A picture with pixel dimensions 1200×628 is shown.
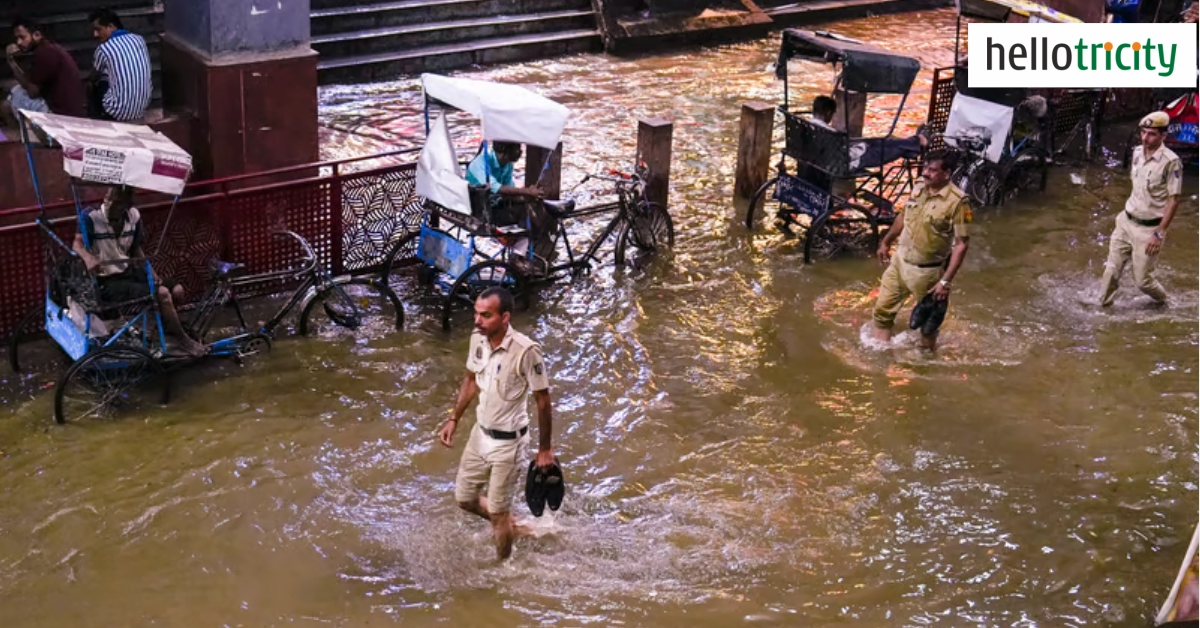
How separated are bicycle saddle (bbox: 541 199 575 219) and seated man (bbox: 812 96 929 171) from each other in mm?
2760

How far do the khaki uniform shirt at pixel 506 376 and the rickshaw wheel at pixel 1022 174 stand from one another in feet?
27.6

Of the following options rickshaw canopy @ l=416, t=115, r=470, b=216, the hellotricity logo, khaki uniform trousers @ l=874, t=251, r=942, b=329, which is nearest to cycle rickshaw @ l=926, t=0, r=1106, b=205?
the hellotricity logo

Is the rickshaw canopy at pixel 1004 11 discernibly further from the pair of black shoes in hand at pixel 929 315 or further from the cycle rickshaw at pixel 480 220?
the pair of black shoes in hand at pixel 929 315

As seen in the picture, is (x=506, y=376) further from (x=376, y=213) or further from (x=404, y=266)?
(x=404, y=266)

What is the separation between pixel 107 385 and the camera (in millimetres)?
8812

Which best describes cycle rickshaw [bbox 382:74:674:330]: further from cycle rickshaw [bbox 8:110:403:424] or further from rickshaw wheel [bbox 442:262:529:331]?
cycle rickshaw [bbox 8:110:403:424]

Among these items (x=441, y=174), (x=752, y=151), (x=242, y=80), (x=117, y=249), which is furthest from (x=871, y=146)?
(x=117, y=249)

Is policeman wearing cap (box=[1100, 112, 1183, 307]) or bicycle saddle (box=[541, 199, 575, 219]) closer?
policeman wearing cap (box=[1100, 112, 1183, 307])

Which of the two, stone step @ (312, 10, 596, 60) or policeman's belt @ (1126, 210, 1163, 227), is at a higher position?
stone step @ (312, 10, 596, 60)

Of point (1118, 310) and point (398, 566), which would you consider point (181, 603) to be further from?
point (1118, 310)

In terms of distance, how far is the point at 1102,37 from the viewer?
15.3 metres

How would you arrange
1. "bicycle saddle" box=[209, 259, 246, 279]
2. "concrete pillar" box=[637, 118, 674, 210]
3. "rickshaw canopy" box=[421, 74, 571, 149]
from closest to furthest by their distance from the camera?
"bicycle saddle" box=[209, 259, 246, 279]
"rickshaw canopy" box=[421, 74, 571, 149]
"concrete pillar" box=[637, 118, 674, 210]

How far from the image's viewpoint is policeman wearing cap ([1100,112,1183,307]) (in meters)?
10.6

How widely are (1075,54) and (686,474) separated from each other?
29.2ft
